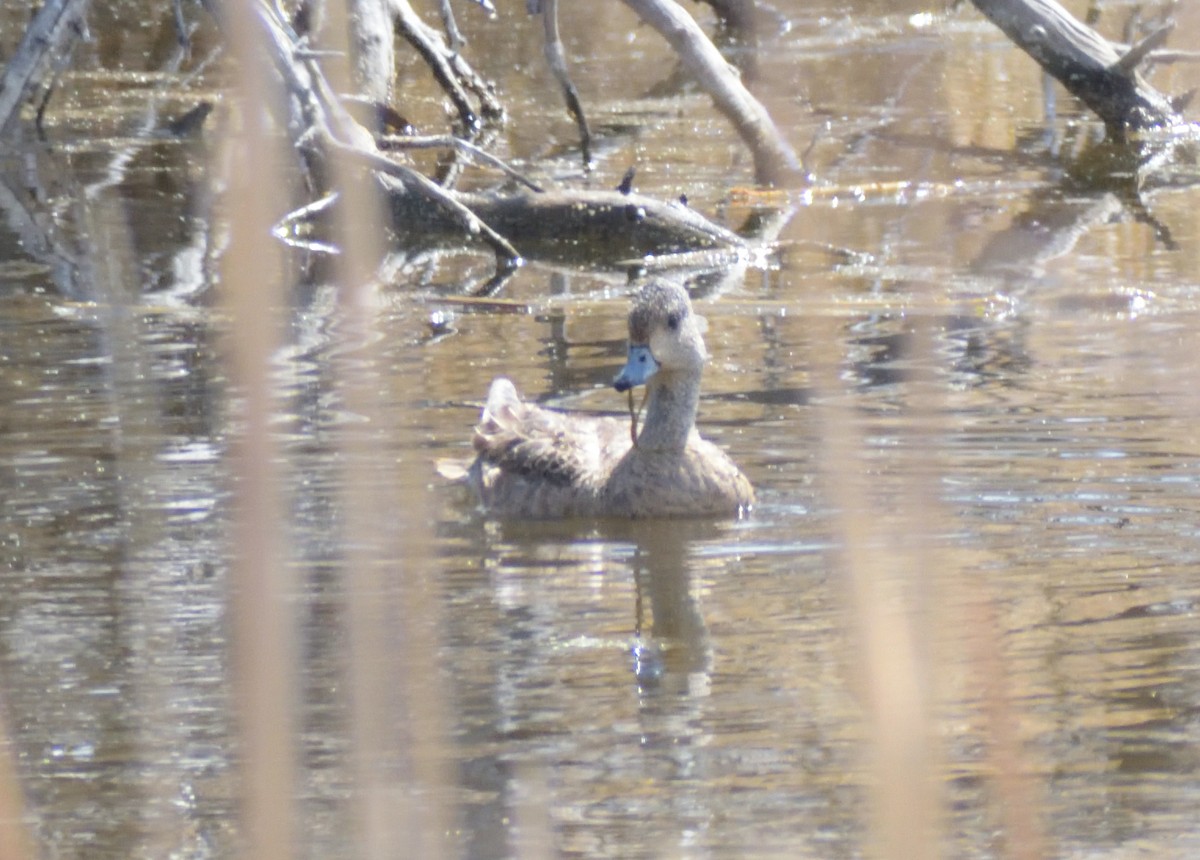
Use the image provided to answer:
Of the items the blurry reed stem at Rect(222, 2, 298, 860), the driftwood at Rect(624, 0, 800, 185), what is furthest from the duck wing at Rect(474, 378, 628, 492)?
the driftwood at Rect(624, 0, 800, 185)

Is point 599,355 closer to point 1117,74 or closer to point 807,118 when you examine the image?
point 1117,74

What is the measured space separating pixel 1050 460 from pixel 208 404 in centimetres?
294

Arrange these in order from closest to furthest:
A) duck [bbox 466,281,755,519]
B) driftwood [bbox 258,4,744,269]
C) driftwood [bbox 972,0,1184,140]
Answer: duck [bbox 466,281,755,519]
driftwood [bbox 258,4,744,269]
driftwood [bbox 972,0,1184,140]

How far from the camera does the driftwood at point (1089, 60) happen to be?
11.7 meters

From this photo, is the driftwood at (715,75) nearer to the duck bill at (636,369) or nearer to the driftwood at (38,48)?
the driftwood at (38,48)

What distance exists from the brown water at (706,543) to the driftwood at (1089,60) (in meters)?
0.89

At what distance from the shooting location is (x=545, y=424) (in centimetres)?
652

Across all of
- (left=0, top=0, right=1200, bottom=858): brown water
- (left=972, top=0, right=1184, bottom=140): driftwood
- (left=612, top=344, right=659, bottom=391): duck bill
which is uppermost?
(left=972, top=0, right=1184, bottom=140): driftwood

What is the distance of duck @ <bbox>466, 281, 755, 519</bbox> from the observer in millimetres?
6027

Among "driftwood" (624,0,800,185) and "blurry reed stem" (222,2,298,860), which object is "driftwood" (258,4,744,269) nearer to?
"driftwood" (624,0,800,185)

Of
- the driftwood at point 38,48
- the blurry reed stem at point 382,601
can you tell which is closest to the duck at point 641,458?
the blurry reed stem at point 382,601

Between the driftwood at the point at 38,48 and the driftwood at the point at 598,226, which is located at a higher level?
the driftwood at the point at 38,48

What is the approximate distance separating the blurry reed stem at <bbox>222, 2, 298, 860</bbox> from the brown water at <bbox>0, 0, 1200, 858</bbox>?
447mm

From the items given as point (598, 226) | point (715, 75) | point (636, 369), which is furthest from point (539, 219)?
point (636, 369)
